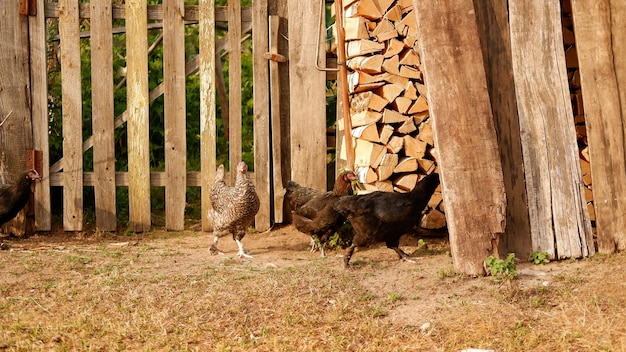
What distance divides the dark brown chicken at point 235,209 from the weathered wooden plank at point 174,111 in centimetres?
72

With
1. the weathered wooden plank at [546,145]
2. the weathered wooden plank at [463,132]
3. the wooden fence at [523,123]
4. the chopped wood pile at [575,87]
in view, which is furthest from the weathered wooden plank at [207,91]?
the chopped wood pile at [575,87]

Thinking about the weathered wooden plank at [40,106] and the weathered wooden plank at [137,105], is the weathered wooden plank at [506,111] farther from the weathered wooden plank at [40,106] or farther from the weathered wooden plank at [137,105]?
the weathered wooden plank at [40,106]

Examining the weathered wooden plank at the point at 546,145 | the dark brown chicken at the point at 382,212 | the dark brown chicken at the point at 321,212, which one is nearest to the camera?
the weathered wooden plank at the point at 546,145

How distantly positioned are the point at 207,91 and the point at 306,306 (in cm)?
345

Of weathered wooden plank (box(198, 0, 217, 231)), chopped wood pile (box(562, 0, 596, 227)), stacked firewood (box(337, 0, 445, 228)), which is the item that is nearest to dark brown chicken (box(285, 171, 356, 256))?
stacked firewood (box(337, 0, 445, 228))

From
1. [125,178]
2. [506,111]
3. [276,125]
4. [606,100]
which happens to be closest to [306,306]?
[506,111]

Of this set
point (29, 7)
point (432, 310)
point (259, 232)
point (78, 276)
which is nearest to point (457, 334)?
point (432, 310)

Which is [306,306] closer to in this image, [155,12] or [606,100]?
[606,100]

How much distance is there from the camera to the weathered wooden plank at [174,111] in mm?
7785

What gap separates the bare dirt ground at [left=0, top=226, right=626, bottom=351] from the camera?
4.55m

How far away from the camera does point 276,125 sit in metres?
7.93

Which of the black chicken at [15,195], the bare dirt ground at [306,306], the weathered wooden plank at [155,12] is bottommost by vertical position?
the bare dirt ground at [306,306]

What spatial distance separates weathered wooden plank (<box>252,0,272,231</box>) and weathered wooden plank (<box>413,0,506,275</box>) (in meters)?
2.68

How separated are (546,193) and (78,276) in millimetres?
3667
